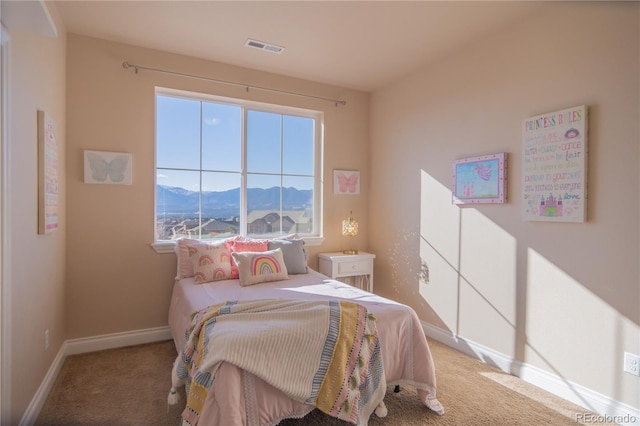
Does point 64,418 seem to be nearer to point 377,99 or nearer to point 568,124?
point 568,124

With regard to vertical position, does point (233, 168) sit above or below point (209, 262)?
above

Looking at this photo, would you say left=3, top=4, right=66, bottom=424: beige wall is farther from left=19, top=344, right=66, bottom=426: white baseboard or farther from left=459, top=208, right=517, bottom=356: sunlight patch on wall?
left=459, top=208, right=517, bottom=356: sunlight patch on wall

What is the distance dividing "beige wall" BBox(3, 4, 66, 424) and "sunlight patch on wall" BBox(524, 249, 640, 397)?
Result: 3.13m

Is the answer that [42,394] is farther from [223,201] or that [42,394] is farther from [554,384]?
[554,384]

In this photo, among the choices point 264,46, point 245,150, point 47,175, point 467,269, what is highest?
point 264,46

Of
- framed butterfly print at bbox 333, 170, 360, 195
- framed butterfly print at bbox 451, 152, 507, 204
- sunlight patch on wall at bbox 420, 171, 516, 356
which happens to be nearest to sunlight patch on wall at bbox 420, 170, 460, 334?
sunlight patch on wall at bbox 420, 171, 516, 356

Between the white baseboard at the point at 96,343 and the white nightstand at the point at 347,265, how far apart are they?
1662 mm

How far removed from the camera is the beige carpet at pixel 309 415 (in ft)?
6.65

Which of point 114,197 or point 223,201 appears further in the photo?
point 223,201

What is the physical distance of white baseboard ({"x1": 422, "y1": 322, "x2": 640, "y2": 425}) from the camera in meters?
2.05

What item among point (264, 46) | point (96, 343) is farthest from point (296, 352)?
point (264, 46)

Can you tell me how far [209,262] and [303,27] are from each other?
2.04m

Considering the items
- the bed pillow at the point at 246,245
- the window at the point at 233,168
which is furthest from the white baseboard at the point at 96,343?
the bed pillow at the point at 246,245

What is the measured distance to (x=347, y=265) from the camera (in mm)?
3752
